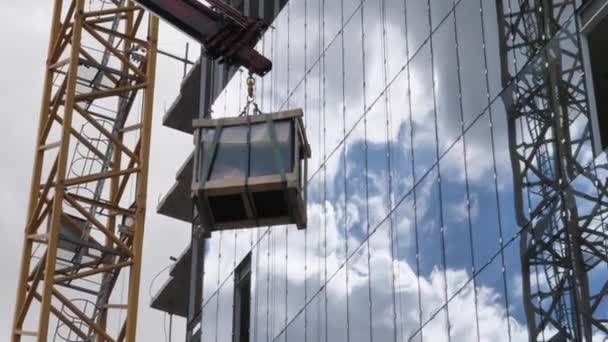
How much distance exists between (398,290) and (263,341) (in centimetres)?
1104

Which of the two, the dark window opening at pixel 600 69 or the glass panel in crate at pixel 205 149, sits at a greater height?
the dark window opening at pixel 600 69

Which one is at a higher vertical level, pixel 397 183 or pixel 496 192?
pixel 397 183

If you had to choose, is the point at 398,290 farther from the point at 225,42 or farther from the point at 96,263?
the point at 96,263

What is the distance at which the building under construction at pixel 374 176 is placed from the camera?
2403 cm

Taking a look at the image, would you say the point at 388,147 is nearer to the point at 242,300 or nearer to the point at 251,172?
the point at 251,172

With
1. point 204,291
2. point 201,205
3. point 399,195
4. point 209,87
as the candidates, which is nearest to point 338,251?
point 399,195

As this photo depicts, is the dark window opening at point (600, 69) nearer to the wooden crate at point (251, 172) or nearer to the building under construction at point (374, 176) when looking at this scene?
the building under construction at point (374, 176)

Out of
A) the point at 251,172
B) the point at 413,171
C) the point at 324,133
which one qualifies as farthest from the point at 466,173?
the point at 324,133

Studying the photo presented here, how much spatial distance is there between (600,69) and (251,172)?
662 centimetres

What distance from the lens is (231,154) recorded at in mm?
25625

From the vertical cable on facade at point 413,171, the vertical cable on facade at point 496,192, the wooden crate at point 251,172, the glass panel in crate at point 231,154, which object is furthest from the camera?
the vertical cable on facade at point 413,171

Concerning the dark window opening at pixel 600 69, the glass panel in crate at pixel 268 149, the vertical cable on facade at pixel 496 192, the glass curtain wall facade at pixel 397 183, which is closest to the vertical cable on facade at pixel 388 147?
the glass curtain wall facade at pixel 397 183

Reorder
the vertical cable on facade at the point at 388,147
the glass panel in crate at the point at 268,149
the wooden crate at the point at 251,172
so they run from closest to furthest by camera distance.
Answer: the wooden crate at the point at 251,172 → the glass panel in crate at the point at 268,149 → the vertical cable on facade at the point at 388,147

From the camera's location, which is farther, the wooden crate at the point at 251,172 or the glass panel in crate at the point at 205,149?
the glass panel in crate at the point at 205,149
